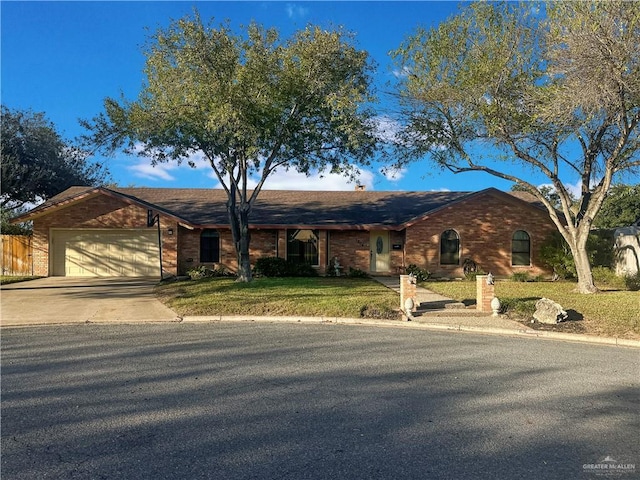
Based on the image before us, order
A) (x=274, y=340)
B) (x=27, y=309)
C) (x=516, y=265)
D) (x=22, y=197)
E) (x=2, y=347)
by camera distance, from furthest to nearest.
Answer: (x=22, y=197) → (x=516, y=265) → (x=27, y=309) → (x=274, y=340) → (x=2, y=347)

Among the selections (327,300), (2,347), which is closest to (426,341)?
(327,300)

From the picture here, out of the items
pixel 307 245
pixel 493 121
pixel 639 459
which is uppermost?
pixel 493 121

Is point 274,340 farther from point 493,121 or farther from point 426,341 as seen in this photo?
point 493,121

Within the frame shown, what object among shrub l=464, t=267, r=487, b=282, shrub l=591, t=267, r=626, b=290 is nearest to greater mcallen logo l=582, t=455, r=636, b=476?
shrub l=591, t=267, r=626, b=290

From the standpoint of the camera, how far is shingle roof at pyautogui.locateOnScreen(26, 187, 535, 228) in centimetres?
2194

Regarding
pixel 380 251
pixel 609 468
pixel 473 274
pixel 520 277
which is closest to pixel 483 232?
pixel 473 274

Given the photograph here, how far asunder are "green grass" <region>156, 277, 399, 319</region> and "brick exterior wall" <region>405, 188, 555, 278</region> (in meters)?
5.46

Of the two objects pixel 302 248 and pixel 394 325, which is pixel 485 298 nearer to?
pixel 394 325

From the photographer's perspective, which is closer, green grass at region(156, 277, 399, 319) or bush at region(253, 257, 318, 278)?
green grass at region(156, 277, 399, 319)

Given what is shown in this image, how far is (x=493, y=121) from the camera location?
15.0 m

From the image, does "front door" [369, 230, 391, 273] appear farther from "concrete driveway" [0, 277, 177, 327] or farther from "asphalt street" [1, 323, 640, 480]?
"asphalt street" [1, 323, 640, 480]

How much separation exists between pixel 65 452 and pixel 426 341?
659cm

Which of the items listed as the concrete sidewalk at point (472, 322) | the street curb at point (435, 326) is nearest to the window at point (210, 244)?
the street curb at point (435, 326)

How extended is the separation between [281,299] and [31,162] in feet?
69.5
